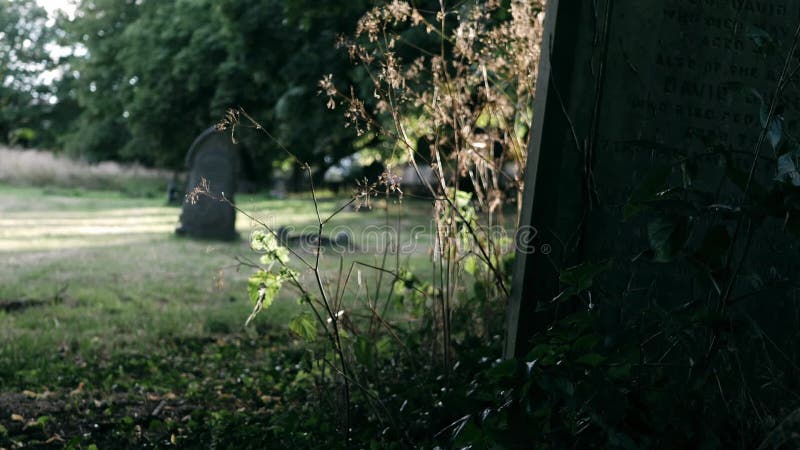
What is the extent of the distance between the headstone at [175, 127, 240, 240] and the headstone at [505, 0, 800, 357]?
8.56 meters

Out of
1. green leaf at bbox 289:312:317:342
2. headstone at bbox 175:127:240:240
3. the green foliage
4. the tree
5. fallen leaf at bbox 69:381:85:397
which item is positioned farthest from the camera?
the tree

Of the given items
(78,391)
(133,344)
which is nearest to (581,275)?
(78,391)

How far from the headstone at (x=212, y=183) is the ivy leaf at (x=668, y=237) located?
31.4 ft

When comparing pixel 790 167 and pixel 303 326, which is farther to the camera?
pixel 303 326

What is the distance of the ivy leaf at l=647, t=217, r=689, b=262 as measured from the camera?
165 centimetres

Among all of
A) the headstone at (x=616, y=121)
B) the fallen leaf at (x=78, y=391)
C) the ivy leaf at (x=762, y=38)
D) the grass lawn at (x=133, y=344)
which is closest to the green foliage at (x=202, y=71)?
the grass lawn at (x=133, y=344)

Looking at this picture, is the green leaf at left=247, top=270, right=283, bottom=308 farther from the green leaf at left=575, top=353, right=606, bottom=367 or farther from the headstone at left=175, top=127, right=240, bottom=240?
the headstone at left=175, top=127, right=240, bottom=240

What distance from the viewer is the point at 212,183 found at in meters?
10.9

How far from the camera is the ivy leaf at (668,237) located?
1.65 metres

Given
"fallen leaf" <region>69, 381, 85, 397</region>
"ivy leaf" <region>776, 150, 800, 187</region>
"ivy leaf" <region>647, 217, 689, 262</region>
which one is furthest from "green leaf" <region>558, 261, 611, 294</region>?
"fallen leaf" <region>69, 381, 85, 397</region>

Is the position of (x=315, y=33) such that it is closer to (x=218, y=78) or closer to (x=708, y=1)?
(x=218, y=78)

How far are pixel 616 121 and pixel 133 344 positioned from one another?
3.67 metres

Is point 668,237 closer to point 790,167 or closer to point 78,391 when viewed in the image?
point 790,167

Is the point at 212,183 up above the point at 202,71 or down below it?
below
